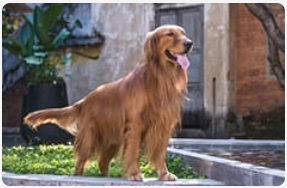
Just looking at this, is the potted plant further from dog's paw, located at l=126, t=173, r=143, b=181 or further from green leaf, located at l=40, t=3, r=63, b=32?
dog's paw, located at l=126, t=173, r=143, b=181

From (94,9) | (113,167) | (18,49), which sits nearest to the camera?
(113,167)

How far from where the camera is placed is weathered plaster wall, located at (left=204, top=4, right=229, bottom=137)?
33.8 ft

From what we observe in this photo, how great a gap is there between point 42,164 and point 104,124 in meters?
1.51

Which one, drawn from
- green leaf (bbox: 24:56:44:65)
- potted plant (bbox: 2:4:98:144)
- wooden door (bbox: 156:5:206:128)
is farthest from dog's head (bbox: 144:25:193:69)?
wooden door (bbox: 156:5:206:128)

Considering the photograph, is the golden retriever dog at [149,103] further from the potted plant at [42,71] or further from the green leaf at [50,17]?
the green leaf at [50,17]

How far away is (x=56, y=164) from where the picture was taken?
6.59 metres

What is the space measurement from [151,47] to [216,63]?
5.39m

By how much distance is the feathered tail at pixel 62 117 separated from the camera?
568 centimetres

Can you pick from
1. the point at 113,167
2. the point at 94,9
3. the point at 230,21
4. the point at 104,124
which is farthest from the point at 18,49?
the point at 104,124

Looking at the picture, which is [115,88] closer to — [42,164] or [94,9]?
[42,164]

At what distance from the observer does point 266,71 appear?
1030cm

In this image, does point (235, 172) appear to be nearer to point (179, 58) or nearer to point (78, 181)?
point (179, 58)

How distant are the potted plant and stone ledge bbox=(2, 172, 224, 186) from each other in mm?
3757

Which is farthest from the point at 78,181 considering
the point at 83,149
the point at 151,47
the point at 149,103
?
the point at 151,47
